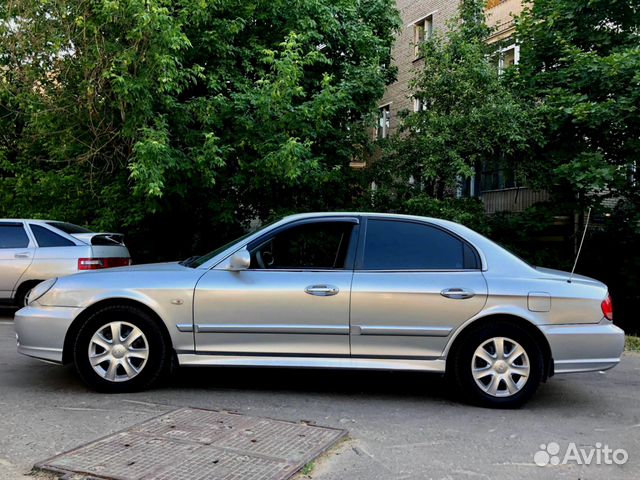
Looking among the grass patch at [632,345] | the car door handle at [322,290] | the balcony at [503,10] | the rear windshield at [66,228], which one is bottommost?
the grass patch at [632,345]

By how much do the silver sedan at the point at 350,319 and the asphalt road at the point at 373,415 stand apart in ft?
1.07

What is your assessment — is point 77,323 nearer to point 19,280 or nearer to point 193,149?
point 19,280

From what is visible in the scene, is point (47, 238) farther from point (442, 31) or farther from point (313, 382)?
point (442, 31)

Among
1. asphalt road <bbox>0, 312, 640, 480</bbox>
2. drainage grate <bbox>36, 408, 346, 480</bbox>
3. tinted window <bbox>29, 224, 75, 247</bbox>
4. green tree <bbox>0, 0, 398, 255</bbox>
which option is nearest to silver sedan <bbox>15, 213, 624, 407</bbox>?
asphalt road <bbox>0, 312, 640, 480</bbox>

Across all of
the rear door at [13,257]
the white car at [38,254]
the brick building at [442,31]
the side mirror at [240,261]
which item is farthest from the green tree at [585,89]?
the rear door at [13,257]

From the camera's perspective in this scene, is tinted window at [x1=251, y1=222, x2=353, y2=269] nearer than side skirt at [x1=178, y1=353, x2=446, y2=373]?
No

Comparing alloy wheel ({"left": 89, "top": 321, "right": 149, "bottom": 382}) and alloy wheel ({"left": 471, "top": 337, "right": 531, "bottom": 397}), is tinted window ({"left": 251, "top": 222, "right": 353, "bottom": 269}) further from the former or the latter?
alloy wheel ({"left": 471, "top": 337, "right": 531, "bottom": 397})

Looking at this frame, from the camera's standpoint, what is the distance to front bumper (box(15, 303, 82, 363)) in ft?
16.6

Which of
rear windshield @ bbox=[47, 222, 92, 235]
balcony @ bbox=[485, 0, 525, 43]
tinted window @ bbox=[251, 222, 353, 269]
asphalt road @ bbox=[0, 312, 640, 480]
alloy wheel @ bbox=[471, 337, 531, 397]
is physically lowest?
asphalt road @ bbox=[0, 312, 640, 480]

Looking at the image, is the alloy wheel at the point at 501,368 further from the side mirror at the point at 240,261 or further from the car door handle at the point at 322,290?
the side mirror at the point at 240,261

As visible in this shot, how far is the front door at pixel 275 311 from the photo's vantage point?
498 centimetres

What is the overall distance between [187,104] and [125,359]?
22.4 feet

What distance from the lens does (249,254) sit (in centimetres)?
514

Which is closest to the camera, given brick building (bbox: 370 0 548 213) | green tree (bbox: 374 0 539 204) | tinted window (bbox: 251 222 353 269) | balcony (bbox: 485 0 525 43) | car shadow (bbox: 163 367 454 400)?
tinted window (bbox: 251 222 353 269)
